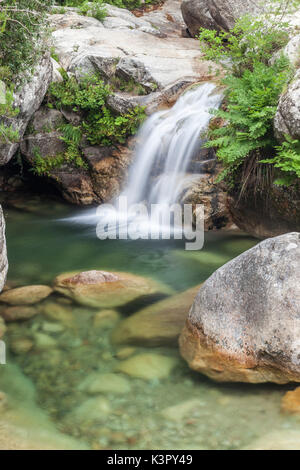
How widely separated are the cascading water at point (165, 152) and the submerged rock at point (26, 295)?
138 inches

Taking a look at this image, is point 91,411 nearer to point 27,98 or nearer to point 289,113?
point 289,113

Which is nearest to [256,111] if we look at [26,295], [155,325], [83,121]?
[155,325]

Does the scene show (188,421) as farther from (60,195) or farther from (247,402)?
(60,195)

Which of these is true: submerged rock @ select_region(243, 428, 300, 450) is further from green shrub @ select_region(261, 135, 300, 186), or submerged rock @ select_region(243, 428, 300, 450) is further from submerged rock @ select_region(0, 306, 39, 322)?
green shrub @ select_region(261, 135, 300, 186)

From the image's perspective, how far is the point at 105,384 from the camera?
4055 millimetres

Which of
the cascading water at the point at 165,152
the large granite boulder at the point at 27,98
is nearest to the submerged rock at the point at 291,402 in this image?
the cascading water at the point at 165,152

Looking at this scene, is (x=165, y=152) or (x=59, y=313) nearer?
(x=59, y=313)

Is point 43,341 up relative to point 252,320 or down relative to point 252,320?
down

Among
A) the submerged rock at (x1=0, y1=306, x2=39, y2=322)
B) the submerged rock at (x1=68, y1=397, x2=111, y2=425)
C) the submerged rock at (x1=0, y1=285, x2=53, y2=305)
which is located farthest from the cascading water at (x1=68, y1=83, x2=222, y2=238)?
the submerged rock at (x1=68, y1=397, x2=111, y2=425)

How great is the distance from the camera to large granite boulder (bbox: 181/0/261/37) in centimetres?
1191

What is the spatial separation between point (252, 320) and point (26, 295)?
10.1 ft

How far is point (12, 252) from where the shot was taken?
7.86 metres

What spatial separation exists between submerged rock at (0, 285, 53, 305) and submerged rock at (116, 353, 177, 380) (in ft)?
6.10

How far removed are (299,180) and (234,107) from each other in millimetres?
1615
